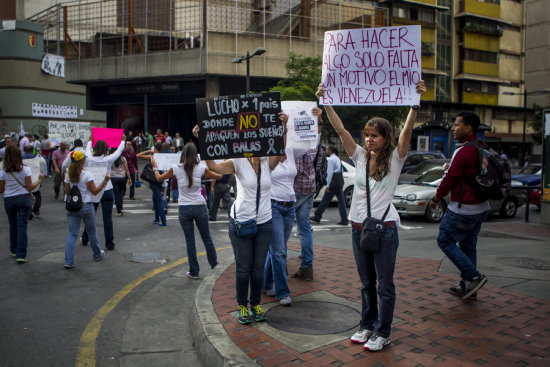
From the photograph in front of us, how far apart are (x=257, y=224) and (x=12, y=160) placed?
4.97 meters

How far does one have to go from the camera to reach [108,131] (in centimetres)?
1045

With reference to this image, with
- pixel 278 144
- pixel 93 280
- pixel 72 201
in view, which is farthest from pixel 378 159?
pixel 72 201

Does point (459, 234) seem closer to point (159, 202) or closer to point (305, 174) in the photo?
point (305, 174)

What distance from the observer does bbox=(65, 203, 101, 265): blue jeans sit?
7355 millimetres

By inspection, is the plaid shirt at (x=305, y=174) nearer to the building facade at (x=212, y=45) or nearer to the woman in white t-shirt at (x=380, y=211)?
the woman in white t-shirt at (x=380, y=211)

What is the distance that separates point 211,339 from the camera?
4.28 meters

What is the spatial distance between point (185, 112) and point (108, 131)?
33.8m

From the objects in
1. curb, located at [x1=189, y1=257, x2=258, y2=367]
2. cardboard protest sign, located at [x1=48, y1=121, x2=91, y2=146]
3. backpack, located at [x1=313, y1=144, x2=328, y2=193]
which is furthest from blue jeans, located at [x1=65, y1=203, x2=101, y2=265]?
cardboard protest sign, located at [x1=48, y1=121, x2=91, y2=146]

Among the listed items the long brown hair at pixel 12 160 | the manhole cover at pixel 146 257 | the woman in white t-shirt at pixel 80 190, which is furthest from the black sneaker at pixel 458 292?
the long brown hair at pixel 12 160

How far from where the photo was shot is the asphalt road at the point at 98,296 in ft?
15.0

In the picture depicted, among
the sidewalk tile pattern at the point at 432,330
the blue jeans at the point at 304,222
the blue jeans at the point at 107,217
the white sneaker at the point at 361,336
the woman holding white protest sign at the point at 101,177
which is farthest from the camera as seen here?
the blue jeans at the point at 107,217

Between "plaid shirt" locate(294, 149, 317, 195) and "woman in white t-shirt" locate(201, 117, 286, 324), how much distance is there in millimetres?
1588

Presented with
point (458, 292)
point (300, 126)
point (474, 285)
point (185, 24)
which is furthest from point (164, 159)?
point (185, 24)

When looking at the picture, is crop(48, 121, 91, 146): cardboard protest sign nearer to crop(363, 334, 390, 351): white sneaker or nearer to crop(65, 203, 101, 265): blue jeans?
crop(65, 203, 101, 265): blue jeans
